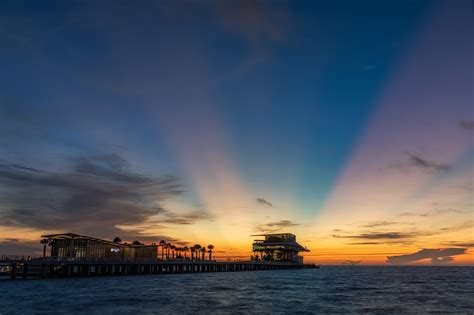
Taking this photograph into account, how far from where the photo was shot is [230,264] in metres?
169

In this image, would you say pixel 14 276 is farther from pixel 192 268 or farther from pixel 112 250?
pixel 192 268

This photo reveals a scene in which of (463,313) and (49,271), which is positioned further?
(49,271)

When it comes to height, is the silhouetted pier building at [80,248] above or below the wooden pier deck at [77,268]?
above

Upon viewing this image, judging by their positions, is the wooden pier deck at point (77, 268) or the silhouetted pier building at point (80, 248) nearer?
the wooden pier deck at point (77, 268)

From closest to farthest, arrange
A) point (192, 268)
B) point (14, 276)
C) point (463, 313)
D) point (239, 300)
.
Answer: point (463, 313) → point (239, 300) → point (14, 276) → point (192, 268)

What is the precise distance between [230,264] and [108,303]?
409ft

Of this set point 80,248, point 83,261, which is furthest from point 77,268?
point 83,261

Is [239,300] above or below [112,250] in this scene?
below

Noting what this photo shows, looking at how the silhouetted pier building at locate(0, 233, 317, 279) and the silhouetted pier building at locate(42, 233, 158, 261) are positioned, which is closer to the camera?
the silhouetted pier building at locate(0, 233, 317, 279)

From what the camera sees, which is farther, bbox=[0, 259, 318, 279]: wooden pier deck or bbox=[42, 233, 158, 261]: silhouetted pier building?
bbox=[42, 233, 158, 261]: silhouetted pier building

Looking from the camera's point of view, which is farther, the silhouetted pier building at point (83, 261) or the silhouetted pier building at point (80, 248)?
the silhouetted pier building at point (80, 248)

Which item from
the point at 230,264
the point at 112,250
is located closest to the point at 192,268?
the point at 230,264

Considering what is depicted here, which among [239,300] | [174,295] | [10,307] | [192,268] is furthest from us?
[192,268]

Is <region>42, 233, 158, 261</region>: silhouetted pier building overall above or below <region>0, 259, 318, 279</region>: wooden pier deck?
above
